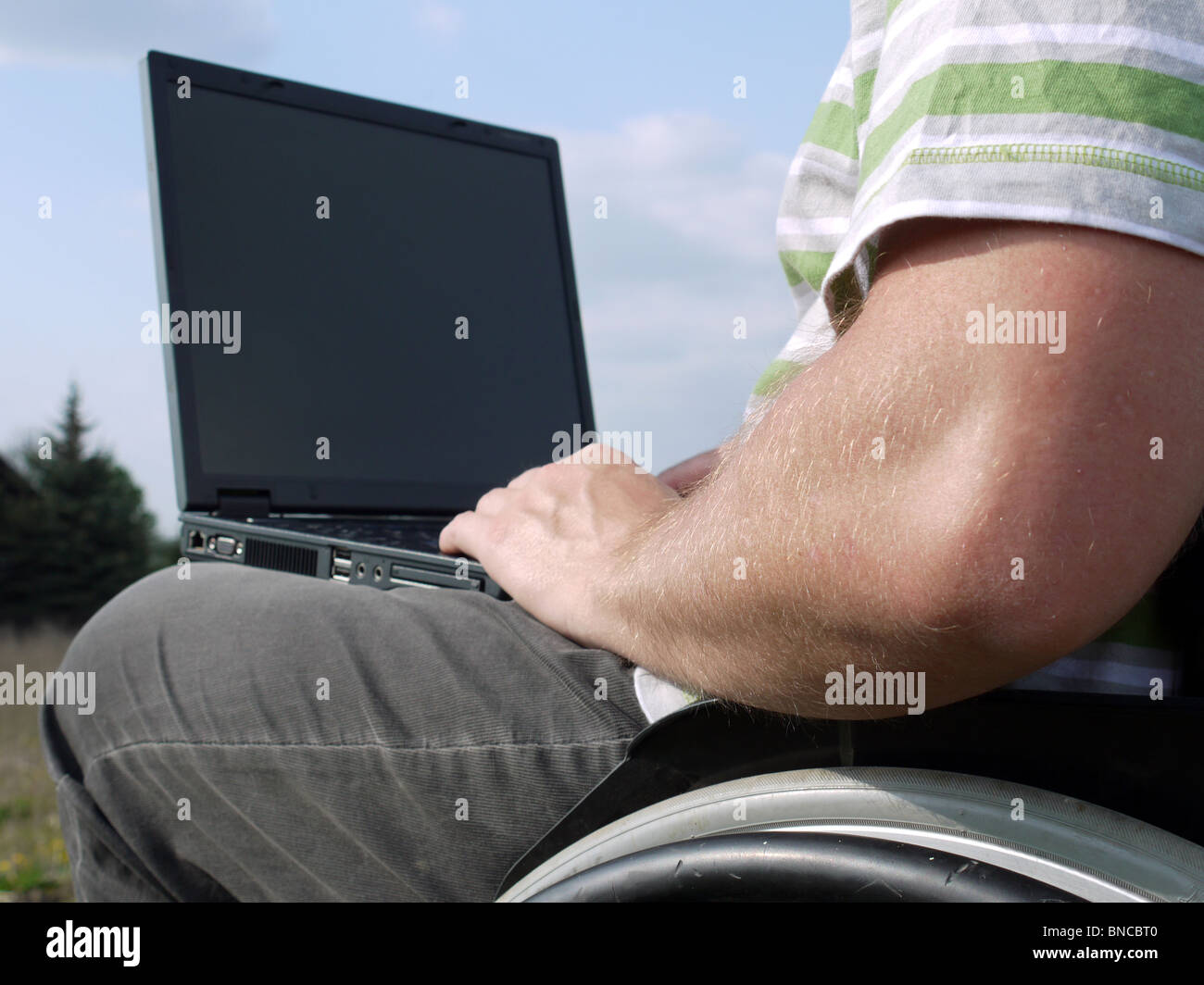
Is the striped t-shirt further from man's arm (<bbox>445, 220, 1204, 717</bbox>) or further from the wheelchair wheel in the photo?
the wheelchair wheel

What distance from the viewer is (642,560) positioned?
0.87m

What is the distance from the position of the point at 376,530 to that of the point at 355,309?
0.50 m

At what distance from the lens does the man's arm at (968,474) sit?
0.54 meters

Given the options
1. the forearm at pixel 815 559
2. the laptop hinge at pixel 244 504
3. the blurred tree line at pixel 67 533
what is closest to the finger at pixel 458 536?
the forearm at pixel 815 559

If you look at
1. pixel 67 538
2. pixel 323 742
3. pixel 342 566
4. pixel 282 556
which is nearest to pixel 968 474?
pixel 323 742

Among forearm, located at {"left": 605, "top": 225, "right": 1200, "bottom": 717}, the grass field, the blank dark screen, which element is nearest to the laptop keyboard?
the blank dark screen

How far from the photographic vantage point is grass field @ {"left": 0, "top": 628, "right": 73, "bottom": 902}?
3.35m

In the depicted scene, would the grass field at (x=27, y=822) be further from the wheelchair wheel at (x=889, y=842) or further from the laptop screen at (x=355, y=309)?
the wheelchair wheel at (x=889, y=842)

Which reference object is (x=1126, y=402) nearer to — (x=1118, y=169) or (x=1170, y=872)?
(x=1118, y=169)

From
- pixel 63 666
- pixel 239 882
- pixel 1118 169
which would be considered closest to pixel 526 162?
pixel 63 666

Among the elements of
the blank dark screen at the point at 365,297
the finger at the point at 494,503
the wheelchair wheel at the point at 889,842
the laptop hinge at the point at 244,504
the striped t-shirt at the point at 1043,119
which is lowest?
the wheelchair wheel at the point at 889,842

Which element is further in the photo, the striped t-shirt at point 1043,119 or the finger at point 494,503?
the finger at point 494,503

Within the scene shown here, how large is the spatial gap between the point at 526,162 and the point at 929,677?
6.17 feet

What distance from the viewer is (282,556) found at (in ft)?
4.95
